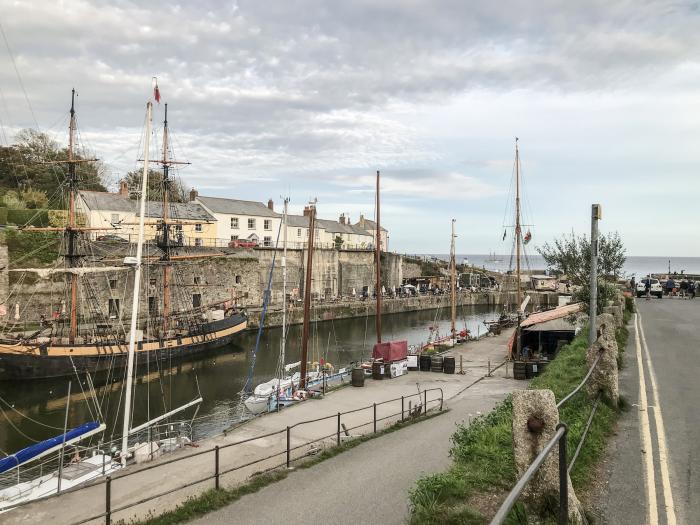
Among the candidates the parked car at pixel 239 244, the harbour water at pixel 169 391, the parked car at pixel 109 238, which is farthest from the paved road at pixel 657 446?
the parked car at pixel 239 244

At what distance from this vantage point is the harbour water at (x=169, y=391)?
22.2 m

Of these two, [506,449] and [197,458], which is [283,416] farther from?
[506,449]

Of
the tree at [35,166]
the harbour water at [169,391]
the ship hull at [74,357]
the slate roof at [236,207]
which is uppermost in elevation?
the tree at [35,166]

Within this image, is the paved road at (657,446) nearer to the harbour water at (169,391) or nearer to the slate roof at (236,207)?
the harbour water at (169,391)

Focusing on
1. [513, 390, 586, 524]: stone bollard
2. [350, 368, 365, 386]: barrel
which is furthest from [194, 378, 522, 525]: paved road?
[350, 368, 365, 386]: barrel

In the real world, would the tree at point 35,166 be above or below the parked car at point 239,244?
above

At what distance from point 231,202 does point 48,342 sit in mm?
38126

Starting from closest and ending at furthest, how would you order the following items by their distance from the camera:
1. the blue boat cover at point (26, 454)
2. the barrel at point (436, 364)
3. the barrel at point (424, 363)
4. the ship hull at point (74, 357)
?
1. the blue boat cover at point (26, 454)
2. the barrel at point (436, 364)
3. the barrel at point (424, 363)
4. the ship hull at point (74, 357)

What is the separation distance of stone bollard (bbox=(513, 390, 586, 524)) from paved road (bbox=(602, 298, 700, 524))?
102 cm

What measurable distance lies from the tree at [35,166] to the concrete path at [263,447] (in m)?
50.7

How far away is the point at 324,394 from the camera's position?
20.2 meters

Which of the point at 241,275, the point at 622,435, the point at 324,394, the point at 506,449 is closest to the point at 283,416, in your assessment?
the point at 324,394

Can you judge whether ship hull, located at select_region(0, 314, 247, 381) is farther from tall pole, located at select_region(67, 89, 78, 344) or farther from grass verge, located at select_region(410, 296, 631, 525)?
grass verge, located at select_region(410, 296, 631, 525)

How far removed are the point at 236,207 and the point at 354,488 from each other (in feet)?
194
